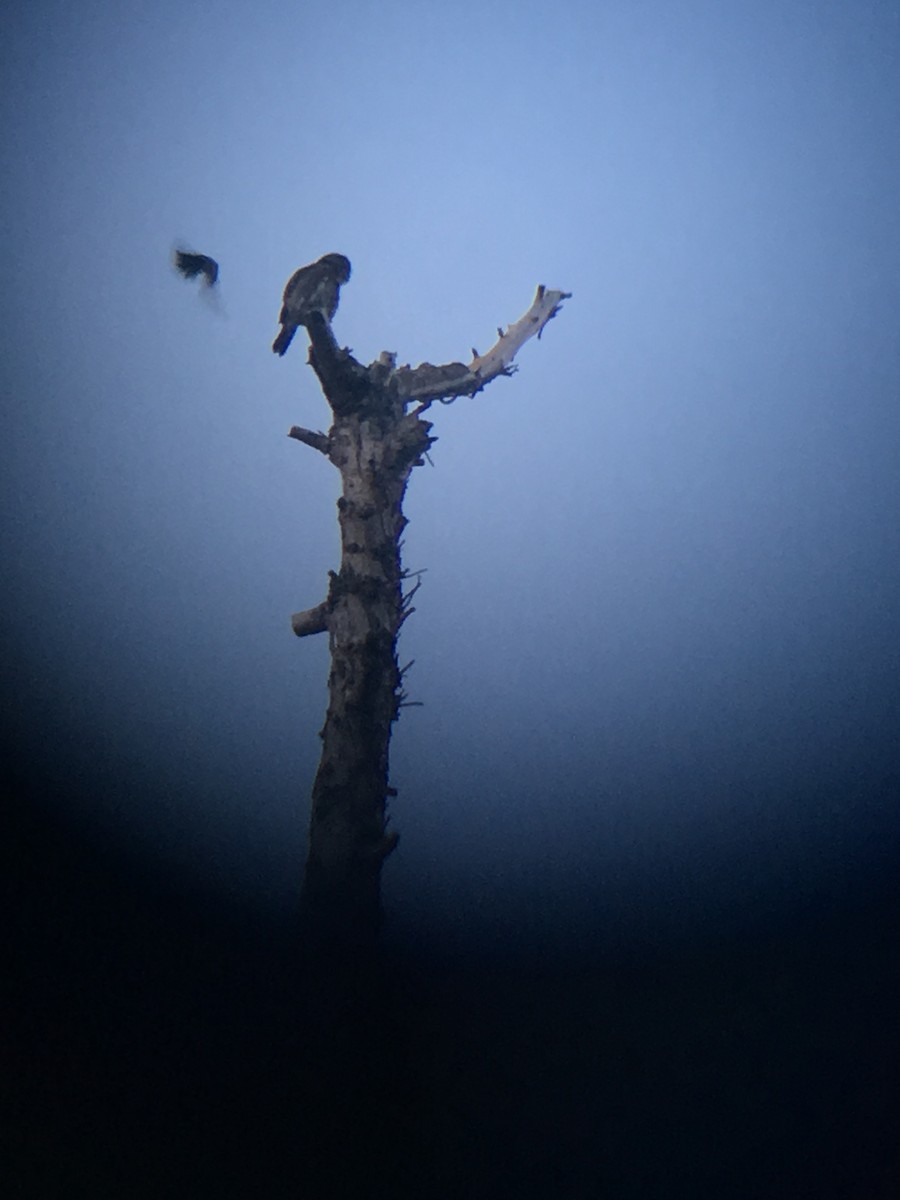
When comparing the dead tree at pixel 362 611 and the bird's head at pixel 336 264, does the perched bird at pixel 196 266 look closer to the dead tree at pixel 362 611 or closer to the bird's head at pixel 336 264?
the bird's head at pixel 336 264

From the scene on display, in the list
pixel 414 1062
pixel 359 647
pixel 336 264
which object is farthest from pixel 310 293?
pixel 414 1062

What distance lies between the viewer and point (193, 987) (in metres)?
4.91

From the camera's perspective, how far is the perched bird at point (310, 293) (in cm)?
396

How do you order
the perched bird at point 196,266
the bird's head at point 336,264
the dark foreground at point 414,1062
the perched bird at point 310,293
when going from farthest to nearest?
the perched bird at point 196,266, the bird's head at point 336,264, the perched bird at point 310,293, the dark foreground at point 414,1062

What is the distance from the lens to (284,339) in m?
4.06

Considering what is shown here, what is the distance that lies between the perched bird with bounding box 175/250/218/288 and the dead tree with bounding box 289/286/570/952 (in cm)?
154

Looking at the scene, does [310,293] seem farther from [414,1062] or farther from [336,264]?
[414,1062]

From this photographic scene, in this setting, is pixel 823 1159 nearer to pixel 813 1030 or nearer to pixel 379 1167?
pixel 813 1030

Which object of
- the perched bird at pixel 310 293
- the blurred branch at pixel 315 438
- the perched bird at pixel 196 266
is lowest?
the blurred branch at pixel 315 438

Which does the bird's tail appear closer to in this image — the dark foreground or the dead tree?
the dead tree

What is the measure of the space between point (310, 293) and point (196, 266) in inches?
56.6

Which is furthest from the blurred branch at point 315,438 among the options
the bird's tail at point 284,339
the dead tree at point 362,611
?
the bird's tail at point 284,339

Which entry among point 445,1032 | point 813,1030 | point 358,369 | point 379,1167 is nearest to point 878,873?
point 813,1030

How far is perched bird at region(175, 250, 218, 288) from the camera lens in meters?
4.49
